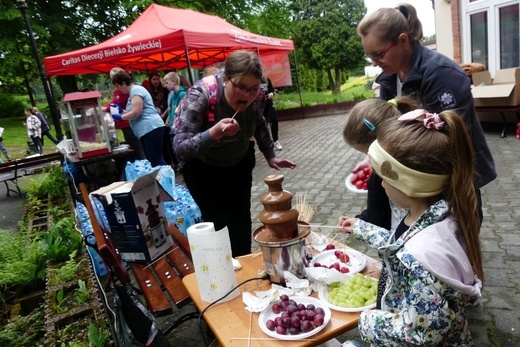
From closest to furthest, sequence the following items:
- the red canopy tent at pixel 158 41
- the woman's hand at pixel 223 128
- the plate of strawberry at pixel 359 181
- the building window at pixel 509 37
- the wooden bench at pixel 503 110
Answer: the woman's hand at pixel 223 128 < the plate of strawberry at pixel 359 181 < the red canopy tent at pixel 158 41 < the wooden bench at pixel 503 110 < the building window at pixel 509 37

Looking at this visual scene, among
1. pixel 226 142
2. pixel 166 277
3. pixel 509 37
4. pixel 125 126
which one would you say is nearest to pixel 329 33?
pixel 509 37

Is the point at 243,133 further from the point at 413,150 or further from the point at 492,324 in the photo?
the point at 492,324

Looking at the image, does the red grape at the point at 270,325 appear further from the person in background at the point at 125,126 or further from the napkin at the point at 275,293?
the person in background at the point at 125,126

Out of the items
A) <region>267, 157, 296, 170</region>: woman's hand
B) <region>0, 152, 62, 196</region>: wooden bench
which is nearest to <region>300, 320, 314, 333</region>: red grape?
<region>267, 157, 296, 170</region>: woman's hand

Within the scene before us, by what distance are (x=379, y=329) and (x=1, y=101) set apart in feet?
107

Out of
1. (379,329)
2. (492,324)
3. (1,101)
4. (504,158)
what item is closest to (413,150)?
(379,329)

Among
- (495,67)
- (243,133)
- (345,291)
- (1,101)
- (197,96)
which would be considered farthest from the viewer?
(1,101)

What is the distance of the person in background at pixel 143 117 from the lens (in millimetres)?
5234

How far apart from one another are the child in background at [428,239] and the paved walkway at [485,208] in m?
1.39

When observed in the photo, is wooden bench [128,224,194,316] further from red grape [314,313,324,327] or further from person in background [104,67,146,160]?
person in background [104,67,146,160]

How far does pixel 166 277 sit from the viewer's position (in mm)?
2301

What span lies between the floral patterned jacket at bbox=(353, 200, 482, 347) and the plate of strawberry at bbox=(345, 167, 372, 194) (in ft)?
3.44

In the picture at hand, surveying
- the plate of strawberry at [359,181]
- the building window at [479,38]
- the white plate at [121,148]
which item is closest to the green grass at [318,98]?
the building window at [479,38]

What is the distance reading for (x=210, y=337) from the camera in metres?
2.62
